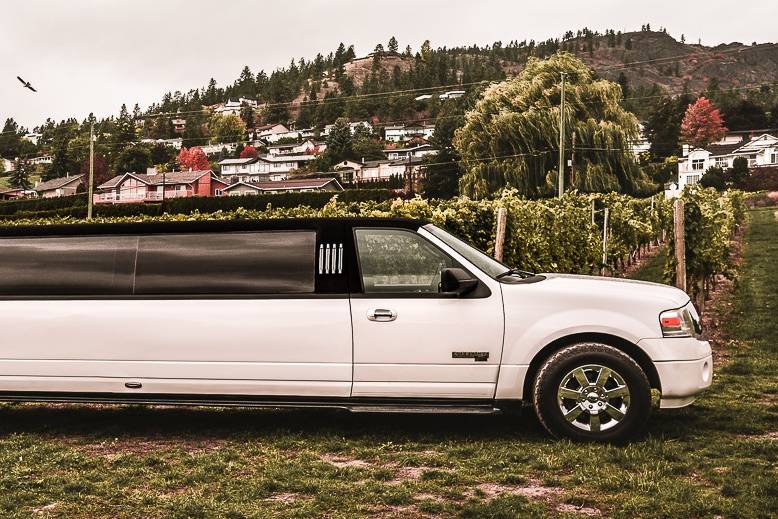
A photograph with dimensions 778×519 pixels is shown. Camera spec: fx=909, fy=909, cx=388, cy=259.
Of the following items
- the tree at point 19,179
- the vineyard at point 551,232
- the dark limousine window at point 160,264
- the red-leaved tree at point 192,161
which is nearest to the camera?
the dark limousine window at point 160,264

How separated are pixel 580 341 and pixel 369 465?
179 cm

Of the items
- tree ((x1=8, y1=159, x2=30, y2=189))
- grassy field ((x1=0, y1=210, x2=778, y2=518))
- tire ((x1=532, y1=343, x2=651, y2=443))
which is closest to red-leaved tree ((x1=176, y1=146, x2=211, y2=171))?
tree ((x1=8, y1=159, x2=30, y2=189))

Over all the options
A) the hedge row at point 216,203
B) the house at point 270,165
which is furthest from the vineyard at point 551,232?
the house at point 270,165

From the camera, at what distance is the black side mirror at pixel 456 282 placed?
6.47 meters

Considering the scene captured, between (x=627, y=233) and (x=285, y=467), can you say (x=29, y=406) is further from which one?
(x=627, y=233)

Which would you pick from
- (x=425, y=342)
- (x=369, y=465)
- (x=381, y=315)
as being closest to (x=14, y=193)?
(x=381, y=315)

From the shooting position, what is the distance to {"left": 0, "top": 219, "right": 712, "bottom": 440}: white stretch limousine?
650 cm

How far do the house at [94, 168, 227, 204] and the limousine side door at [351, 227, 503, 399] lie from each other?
130783 mm

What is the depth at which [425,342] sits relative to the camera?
6535 mm

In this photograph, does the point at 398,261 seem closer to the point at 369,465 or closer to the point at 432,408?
the point at 432,408

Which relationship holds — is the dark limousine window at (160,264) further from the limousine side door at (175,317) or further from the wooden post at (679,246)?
the wooden post at (679,246)

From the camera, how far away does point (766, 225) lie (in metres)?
45.6

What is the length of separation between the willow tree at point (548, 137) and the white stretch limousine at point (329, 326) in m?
50.4

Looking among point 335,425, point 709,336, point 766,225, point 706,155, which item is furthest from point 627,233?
point 706,155
